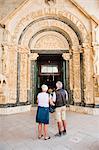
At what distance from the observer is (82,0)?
9.70m

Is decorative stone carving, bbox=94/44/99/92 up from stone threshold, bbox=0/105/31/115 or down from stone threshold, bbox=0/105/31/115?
up

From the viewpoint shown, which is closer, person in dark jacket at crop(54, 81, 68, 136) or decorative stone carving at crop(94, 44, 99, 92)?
person in dark jacket at crop(54, 81, 68, 136)

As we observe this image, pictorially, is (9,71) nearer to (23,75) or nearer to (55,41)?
(23,75)

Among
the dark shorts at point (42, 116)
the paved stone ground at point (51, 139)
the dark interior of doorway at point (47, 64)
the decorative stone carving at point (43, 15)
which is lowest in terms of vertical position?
the paved stone ground at point (51, 139)

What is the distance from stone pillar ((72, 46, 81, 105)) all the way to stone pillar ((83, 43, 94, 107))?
0.42 m

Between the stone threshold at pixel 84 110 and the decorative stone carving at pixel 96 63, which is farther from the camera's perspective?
the decorative stone carving at pixel 96 63

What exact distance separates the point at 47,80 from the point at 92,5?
5054 mm

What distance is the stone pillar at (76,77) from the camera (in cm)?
938

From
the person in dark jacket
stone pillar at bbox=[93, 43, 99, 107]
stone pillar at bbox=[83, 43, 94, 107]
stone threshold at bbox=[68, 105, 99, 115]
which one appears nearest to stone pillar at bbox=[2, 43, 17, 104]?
stone threshold at bbox=[68, 105, 99, 115]

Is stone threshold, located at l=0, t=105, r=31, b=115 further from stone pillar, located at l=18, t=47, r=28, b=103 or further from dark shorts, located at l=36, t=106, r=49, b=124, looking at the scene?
dark shorts, located at l=36, t=106, r=49, b=124

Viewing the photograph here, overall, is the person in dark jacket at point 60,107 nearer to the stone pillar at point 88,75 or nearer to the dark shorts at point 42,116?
the dark shorts at point 42,116

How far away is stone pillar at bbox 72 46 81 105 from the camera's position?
9.38 meters

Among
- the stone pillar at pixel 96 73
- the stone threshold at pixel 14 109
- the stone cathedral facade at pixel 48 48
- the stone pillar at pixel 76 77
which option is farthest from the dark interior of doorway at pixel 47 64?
the stone pillar at pixel 96 73

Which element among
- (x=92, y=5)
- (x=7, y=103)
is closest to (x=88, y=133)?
(x=7, y=103)
